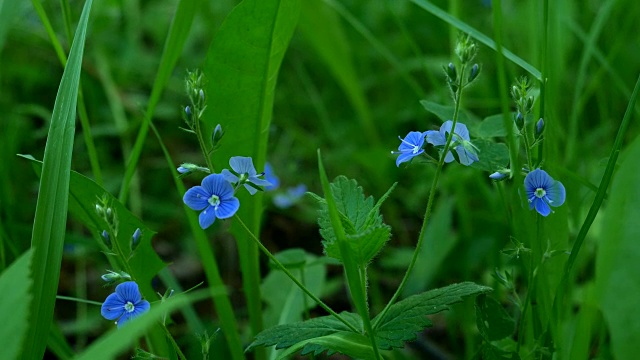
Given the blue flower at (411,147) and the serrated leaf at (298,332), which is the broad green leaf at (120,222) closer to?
the serrated leaf at (298,332)

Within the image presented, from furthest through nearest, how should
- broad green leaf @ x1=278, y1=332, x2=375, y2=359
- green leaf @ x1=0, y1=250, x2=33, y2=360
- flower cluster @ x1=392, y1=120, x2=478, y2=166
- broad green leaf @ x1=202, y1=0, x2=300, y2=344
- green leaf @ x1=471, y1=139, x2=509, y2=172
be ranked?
broad green leaf @ x1=202, y1=0, x2=300, y2=344
green leaf @ x1=471, y1=139, x2=509, y2=172
flower cluster @ x1=392, y1=120, x2=478, y2=166
broad green leaf @ x1=278, y1=332, x2=375, y2=359
green leaf @ x1=0, y1=250, x2=33, y2=360

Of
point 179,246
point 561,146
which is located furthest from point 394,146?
point 179,246

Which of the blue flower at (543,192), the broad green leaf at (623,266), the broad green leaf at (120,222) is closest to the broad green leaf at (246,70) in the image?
the broad green leaf at (120,222)

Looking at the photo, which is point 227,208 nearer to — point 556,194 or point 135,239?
point 135,239

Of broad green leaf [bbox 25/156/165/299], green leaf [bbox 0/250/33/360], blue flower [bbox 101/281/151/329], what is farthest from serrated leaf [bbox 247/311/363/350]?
green leaf [bbox 0/250/33/360]

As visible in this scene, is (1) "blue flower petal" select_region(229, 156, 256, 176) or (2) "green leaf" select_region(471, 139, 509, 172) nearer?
(1) "blue flower petal" select_region(229, 156, 256, 176)

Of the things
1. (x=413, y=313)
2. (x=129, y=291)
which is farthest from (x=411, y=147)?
(x=129, y=291)

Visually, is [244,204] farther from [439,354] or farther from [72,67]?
[439,354]

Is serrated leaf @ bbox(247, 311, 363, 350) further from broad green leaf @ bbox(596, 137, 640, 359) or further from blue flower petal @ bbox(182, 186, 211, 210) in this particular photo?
broad green leaf @ bbox(596, 137, 640, 359)
